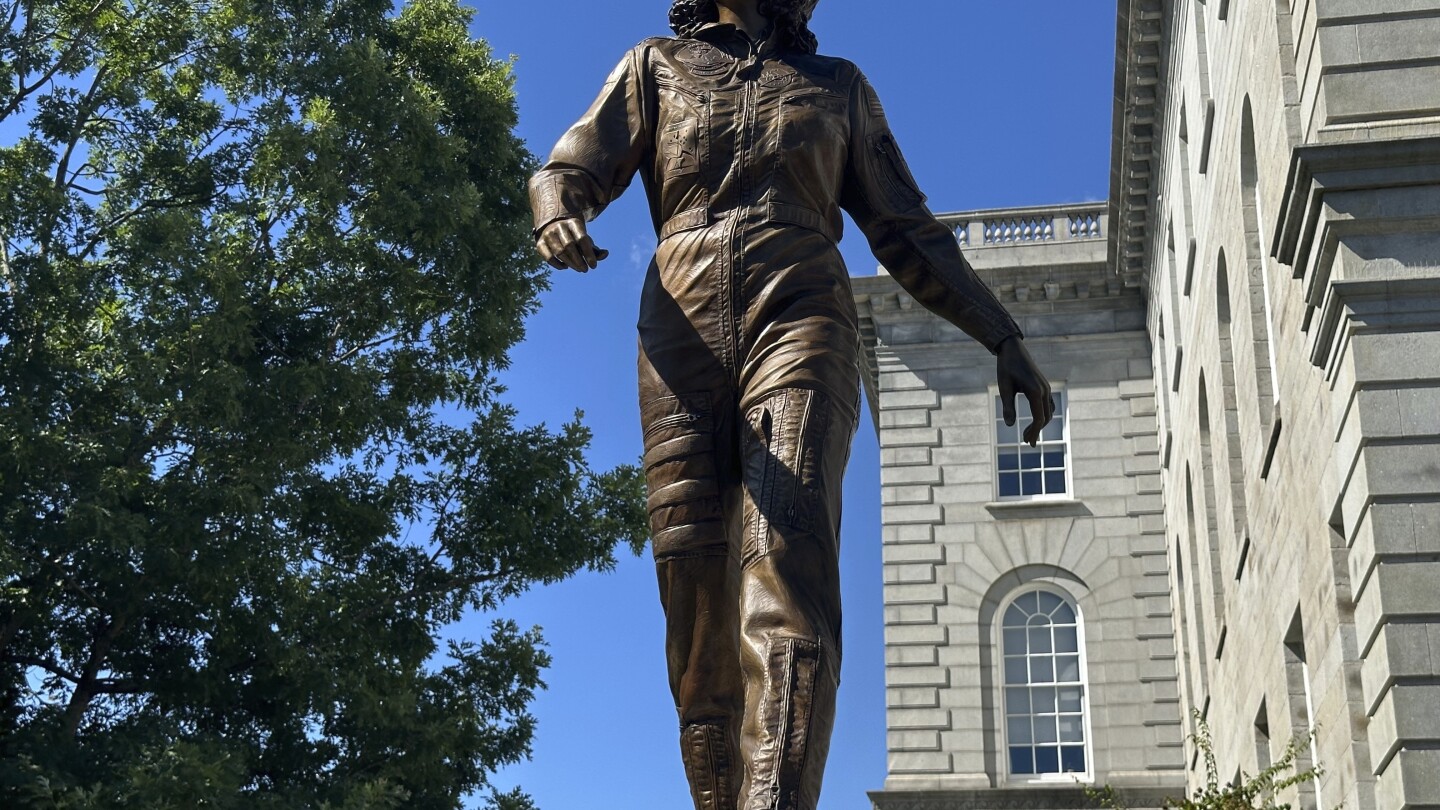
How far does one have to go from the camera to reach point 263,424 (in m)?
18.5

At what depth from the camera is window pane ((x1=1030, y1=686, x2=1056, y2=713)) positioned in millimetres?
36969

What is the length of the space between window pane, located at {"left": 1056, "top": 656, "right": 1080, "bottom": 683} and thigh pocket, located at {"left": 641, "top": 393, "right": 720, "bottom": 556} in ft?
107

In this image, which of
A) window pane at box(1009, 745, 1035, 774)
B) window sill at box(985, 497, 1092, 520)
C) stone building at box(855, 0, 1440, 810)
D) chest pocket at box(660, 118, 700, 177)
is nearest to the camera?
chest pocket at box(660, 118, 700, 177)

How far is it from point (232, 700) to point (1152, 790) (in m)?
22.1

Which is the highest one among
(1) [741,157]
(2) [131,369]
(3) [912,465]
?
(3) [912,465]

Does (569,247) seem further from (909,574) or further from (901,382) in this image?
(901,382)

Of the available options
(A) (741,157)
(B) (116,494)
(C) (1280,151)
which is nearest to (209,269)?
(B) (116,494)

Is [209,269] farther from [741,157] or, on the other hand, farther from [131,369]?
[741,157]

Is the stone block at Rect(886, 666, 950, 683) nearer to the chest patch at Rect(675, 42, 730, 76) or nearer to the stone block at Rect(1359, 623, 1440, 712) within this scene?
the stone block at Rect(1359, 623, 1440, 712)

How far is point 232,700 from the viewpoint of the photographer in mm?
18109

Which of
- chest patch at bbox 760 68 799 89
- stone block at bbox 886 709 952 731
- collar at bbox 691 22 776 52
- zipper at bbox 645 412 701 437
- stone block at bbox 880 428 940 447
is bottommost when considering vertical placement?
zipper at bbox 645 412 701 437

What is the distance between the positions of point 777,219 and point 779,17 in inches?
32.3

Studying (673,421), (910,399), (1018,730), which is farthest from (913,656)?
(673,421)

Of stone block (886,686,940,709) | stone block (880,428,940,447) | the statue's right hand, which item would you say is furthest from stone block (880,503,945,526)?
the statue's right hand
